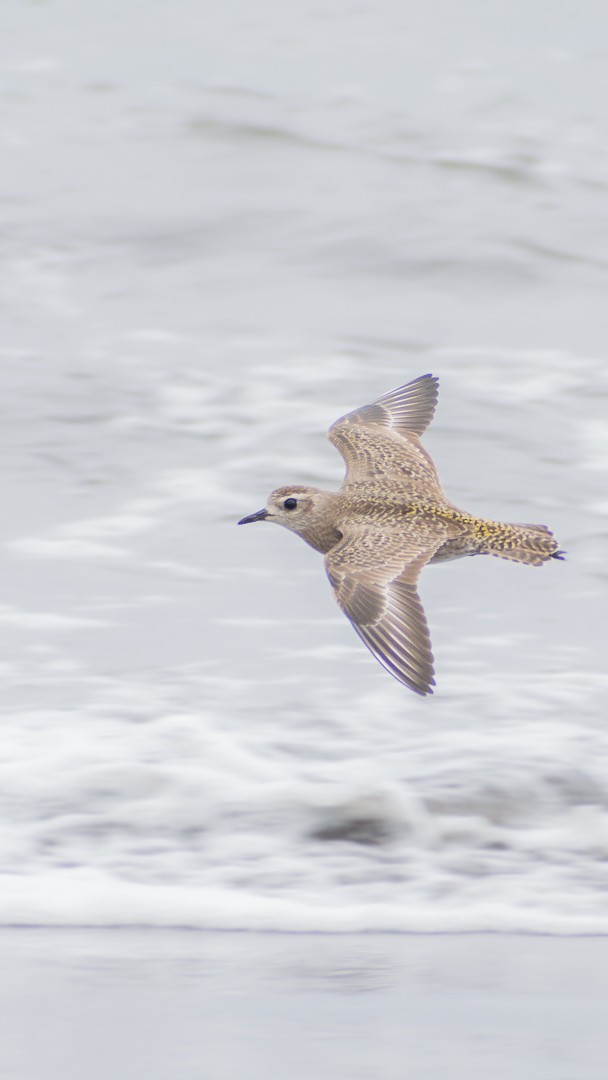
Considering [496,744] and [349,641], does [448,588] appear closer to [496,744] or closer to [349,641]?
[349,641]

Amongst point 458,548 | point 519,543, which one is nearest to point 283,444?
point 458,548

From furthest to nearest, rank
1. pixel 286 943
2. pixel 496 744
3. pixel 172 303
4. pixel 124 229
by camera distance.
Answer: pixel 124 229 < pixel 172 303 < pixel 496 744 < pixel 286 943

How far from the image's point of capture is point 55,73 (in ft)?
47.4

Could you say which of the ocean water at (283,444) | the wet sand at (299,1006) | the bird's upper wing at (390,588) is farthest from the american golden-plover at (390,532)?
the wet sand at (299,1006)

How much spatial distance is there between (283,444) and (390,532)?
9.04 ft

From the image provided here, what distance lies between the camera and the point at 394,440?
7.08 meters

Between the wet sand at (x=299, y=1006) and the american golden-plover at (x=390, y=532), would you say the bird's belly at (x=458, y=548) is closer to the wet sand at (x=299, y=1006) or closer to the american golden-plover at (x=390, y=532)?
the american golden-plover at (x=390, y=532)

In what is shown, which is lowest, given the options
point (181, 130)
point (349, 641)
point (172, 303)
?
point (349, 641)

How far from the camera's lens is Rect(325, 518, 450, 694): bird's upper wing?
527 cm

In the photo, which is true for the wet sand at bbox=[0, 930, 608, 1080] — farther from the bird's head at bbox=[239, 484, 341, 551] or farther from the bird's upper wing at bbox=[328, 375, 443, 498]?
the bird's upper wing at bbox=[328, 375, 443, 498]

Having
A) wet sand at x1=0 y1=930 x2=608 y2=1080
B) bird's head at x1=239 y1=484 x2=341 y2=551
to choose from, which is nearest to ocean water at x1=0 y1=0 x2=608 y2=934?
wet sand at x1=0 y1=930 x2=608 y2=1080

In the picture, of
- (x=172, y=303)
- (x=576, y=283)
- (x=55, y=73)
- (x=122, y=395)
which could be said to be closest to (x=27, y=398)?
(x=122, y=395)

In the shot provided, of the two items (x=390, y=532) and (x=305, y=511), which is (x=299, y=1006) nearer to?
(x=390, y=532)

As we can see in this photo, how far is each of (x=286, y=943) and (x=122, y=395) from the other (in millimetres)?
5016
